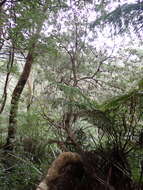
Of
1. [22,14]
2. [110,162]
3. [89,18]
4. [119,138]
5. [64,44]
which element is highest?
[89,18]

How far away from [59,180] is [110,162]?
0.46 metres

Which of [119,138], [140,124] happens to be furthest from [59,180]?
[140,124]

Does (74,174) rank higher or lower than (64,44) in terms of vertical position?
lower

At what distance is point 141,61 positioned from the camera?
4.40 meters

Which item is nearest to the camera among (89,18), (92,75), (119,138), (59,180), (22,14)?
(59,180)

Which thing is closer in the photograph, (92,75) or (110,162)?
(110,162)

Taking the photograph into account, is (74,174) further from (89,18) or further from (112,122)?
(89,18)

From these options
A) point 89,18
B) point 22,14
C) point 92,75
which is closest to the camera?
point 22,14

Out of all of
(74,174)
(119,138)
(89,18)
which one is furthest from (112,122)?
(89,18)

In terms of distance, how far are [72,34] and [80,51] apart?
45cm

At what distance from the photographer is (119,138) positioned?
5.53 feet

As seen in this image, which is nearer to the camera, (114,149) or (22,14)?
(114,149)

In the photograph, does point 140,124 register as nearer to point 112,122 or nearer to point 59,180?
point 112,122

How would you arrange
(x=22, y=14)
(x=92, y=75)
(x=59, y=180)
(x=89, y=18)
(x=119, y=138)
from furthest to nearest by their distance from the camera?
1. (x=92, y=75)
2. (x=89, y=18)
3. (x=22, y=14)
4. (x=119, y=138)
5. (x=59, y=180)
